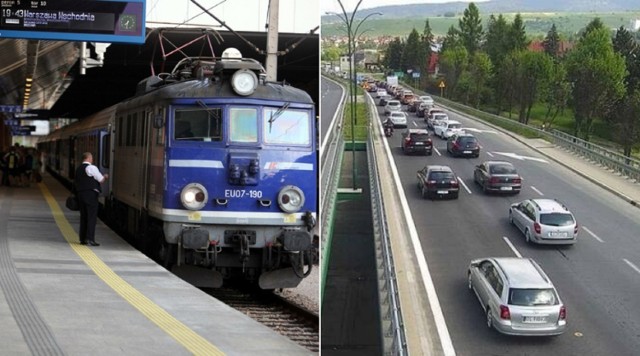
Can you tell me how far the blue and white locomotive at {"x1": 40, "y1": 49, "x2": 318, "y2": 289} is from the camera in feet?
34.9

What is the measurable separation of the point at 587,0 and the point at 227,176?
5.81 meters

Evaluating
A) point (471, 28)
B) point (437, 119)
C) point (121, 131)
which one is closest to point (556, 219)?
point (437, 119)

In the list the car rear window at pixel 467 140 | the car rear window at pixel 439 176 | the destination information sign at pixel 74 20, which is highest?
the destination information sign at pixel 74 20

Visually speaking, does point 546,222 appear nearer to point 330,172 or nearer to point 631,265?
point 631,265

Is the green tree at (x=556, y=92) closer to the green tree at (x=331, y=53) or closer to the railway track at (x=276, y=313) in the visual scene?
Result: the green tree at (x=331, y=53)

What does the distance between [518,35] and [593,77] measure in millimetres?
567

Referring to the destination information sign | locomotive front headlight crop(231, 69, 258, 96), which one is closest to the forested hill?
locomotive front headlight crop(231, 69, 258, 96)

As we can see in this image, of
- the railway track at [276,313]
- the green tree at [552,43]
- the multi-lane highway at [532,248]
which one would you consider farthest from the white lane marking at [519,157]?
the railway track at [276,313]

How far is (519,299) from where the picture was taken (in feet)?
16.2

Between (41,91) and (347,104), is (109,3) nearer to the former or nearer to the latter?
(347,104)

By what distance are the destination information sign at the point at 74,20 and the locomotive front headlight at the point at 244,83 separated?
5489 mm

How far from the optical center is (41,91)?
44188 mm

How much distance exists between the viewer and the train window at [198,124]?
10.8 meters

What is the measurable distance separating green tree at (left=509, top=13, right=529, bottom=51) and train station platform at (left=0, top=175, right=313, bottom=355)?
2.76 m
